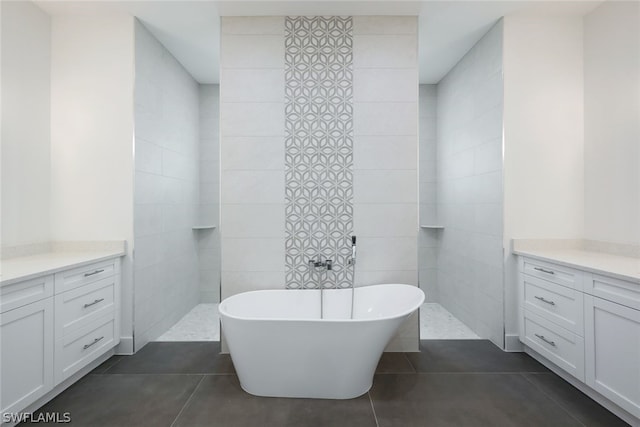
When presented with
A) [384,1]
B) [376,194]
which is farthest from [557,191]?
[384,1]

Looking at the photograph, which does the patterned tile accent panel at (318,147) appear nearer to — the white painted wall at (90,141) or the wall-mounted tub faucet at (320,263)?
the wall-mounted tub faucet at (320,263)

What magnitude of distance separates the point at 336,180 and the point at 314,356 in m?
1.36

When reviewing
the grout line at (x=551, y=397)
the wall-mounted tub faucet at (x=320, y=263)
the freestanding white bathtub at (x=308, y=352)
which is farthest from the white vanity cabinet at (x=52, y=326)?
the grout line at (x=551, y=397)

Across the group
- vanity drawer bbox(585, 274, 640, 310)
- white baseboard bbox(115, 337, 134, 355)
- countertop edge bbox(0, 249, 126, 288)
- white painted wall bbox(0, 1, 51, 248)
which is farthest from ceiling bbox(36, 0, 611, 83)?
white baseboard bbox(115, 337, 134, 355)

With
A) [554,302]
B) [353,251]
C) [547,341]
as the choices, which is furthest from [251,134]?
[547,341]

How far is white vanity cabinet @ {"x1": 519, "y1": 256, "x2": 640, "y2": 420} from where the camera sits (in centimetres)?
170

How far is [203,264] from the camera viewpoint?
13.6 ft

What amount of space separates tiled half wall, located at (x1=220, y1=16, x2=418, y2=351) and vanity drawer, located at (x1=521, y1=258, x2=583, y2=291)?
85 centimetres

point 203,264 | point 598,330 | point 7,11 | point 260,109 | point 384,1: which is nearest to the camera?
point 598,330

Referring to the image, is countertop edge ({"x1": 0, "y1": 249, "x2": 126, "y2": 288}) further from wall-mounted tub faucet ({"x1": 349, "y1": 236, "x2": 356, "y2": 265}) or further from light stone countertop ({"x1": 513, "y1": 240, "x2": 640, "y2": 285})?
light stone countertop ({"x1": 513, "y1": 240, "x2": 640, "y2": 285})

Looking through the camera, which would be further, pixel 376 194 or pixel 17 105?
pixel 376 194

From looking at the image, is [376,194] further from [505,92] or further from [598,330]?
[598,330]

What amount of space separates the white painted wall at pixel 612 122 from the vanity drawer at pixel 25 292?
3.78 m

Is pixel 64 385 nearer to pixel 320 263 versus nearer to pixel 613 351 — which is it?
pixel 320 263
